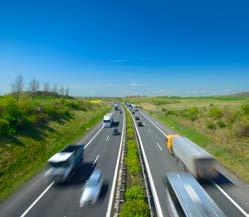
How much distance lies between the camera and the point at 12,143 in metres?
38.4

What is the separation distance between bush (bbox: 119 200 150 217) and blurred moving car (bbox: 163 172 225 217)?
205 cm

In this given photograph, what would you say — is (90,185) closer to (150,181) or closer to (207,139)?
(150,181)

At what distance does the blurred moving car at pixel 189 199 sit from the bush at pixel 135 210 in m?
2.05

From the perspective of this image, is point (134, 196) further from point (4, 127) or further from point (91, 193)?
point (4, 127)

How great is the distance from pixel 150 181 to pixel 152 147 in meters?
16.4

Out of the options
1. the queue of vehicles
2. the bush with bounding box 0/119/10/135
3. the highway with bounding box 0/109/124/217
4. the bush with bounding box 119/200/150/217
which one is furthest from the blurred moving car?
the bush with bounding box 0/119/10/135

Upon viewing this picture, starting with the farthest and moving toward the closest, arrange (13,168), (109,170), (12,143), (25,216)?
(12,143)
(13,168)
(109,170)
(25,216)

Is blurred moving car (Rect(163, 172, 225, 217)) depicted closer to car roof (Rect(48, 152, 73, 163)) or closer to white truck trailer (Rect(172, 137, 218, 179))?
white truck trailer (Rect(172, 137, 218, 179))

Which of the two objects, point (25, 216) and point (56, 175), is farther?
point (56, 175)

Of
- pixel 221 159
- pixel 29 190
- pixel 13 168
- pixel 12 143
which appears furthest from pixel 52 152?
pixel 221 159

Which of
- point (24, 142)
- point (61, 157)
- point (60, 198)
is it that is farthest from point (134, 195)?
point (24, 142)

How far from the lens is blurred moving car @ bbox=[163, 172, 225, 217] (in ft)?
40.1

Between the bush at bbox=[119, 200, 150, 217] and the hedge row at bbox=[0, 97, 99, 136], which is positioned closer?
the bush at bbox=[119, 200, 150, 217]

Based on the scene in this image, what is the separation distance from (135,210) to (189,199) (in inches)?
185
